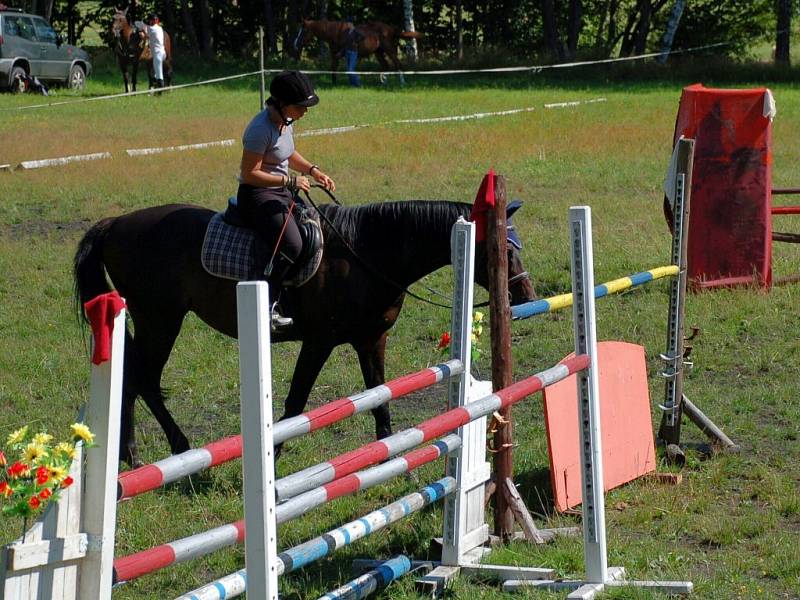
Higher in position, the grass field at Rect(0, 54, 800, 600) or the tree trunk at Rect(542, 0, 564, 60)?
the tree trunk at Rect(542, 0, 564, 60)

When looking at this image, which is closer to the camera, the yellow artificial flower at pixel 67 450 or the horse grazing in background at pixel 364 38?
the yellow artificial flower at pixel 67 450

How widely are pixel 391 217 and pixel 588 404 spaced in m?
2.16

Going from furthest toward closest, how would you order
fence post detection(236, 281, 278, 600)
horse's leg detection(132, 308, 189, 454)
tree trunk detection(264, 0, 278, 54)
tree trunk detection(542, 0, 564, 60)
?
1. tree trunk detection(264, 0, 278, 54)
2. tree trunk detection(542, 0, 564, 60)
3. horse's leg detection(132, 308, 189, 454)
4. fence post detection(236, 281, 278, 600)

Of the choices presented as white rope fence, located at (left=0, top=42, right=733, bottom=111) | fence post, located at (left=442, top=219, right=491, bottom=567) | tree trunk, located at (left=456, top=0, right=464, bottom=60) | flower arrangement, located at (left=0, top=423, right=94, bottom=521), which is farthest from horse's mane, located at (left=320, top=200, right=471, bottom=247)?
tree trunk, located at (left=456, top=0, right=464, bottom=60)

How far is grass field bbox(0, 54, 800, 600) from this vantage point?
543 centimetres

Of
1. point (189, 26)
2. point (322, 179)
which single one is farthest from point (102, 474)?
point (189, 26)

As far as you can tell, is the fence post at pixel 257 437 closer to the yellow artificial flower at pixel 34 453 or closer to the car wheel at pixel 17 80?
the yellow artificial flower at pixel 34 453

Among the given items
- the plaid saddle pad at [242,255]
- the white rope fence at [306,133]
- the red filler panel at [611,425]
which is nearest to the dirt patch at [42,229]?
the white rope fence at [306,133]

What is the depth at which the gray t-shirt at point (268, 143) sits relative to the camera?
646 centimetres

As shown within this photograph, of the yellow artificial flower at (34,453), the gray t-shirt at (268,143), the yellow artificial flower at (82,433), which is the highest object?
the gray t-shirt at (268,143)

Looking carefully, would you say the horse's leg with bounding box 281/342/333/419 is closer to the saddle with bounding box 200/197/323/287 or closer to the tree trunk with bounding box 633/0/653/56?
the saddle with bounding box 200/197/323/287

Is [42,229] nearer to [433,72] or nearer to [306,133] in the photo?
[306,133]

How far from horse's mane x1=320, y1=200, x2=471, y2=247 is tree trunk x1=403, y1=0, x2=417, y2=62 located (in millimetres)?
31452

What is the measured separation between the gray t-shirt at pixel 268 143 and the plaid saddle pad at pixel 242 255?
0.38 meters
